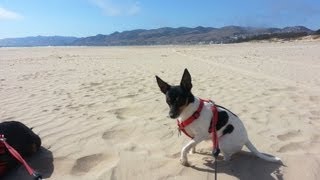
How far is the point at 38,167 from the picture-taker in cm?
444

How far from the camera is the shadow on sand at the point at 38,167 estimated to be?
4203 millimetres

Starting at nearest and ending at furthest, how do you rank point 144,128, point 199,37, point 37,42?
point 144,128, point 199,37, point 37,42

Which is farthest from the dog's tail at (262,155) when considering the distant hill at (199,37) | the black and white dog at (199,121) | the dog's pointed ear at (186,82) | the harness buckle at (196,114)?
the distant hill at (199,37)

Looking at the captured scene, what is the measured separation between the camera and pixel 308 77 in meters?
11.5

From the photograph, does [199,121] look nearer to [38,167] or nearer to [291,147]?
[291,147]

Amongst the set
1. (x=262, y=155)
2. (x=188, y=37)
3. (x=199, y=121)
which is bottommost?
(x=188, y=37)

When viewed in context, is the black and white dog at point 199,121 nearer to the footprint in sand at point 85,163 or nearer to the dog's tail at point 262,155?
the dog's tail at point 262,155

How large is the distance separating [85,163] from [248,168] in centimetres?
181

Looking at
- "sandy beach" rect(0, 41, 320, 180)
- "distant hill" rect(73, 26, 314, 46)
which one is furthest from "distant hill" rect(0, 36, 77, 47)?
"sandy beach" rect(0, 41, 320, 180)

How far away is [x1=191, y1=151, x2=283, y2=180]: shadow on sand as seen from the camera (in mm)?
4199

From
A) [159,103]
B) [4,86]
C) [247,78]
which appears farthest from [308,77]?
[4,86]

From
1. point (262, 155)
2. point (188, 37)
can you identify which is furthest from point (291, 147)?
point (188, 37)

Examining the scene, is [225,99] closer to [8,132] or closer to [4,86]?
[8,132]

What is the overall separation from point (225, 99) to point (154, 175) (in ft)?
13.4
